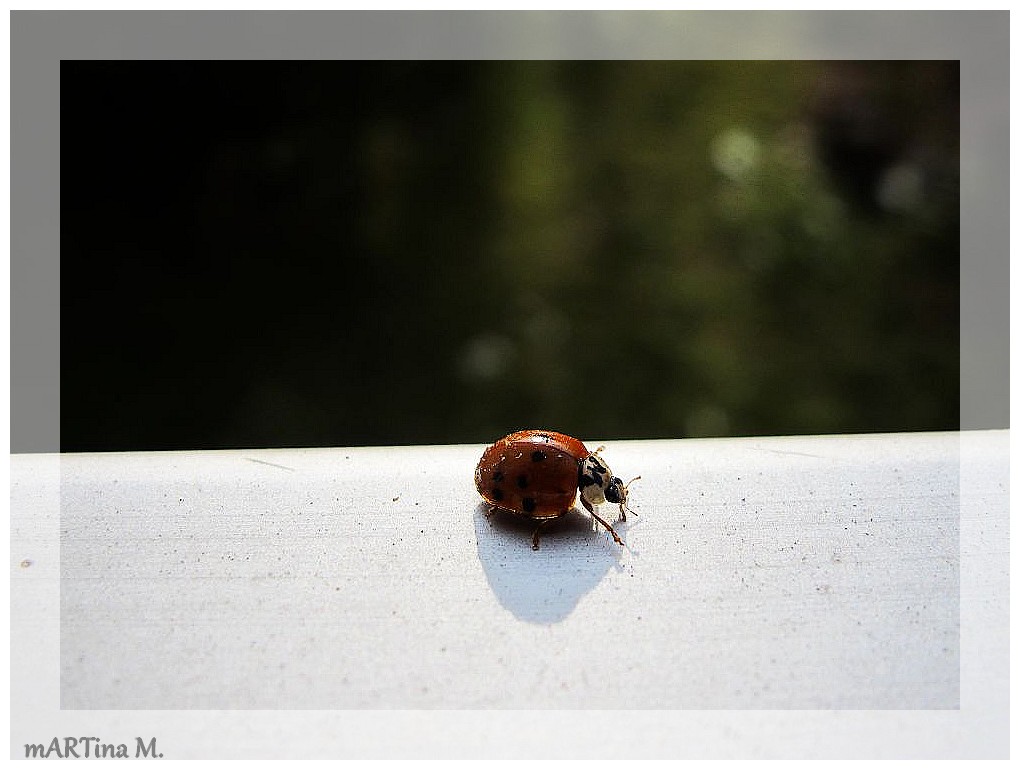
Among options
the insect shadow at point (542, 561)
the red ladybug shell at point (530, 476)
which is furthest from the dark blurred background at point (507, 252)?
the insect shadow at point (542, 561)

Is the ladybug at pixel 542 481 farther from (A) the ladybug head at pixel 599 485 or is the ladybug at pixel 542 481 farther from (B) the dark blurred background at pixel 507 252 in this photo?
(B) the dark blurred background at pixel 507 252

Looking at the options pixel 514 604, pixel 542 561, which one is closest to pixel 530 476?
pixel 542 561

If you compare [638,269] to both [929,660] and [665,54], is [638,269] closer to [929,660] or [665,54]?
[665,54]

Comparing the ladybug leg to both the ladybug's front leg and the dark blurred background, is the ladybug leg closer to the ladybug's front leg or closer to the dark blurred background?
the ladybug's front leg

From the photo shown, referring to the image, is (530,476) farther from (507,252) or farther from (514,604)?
(507,252)

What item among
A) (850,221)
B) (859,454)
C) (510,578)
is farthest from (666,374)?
(510,578)

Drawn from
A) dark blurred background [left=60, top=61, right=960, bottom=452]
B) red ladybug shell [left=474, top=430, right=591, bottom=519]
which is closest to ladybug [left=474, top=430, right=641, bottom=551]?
red ladybug shell [left=474, top=430, right=591, bottom=519]
